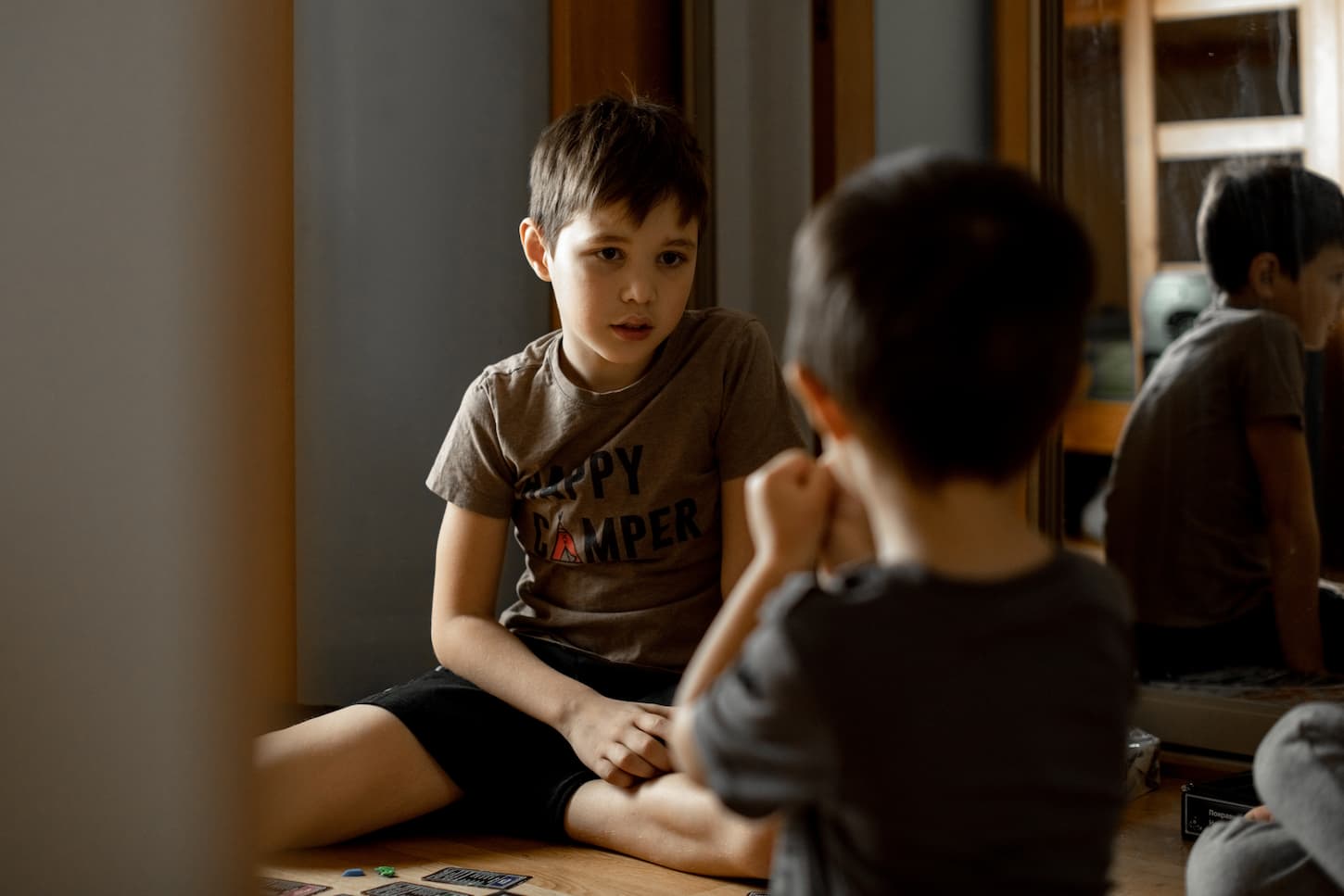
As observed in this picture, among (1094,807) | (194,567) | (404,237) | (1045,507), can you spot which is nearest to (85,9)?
(194,567)

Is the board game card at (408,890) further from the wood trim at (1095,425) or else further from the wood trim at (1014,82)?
the wood trim at (1014,82)

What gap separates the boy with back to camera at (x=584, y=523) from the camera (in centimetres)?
137

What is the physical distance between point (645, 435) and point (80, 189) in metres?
0.75

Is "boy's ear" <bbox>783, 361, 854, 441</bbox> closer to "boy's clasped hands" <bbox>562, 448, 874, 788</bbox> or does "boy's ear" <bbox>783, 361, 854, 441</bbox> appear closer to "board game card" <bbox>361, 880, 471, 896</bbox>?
"boy's clasped hands" <bbox>562, 448, 874, 788</bbox>

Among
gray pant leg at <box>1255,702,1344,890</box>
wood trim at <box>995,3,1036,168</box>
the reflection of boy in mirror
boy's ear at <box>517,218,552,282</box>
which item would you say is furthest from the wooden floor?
wood trim at <box>995,3,1036,168</box>

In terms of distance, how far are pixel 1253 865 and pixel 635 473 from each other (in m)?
0.67

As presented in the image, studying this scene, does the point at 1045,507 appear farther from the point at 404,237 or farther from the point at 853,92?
the point at 404,237

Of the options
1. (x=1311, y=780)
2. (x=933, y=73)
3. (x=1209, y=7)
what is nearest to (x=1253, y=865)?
(x=1311, y=780)

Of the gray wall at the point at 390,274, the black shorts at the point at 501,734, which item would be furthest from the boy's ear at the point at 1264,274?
the gray wall at the point at 390,274

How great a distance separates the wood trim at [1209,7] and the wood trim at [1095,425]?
0.47 meters

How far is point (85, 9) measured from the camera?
758 mm

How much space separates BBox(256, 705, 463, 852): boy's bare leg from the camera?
4.40ft

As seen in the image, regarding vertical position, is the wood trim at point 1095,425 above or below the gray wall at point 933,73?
below

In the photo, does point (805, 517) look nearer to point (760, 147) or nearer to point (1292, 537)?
point (1292, 537)
